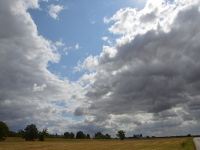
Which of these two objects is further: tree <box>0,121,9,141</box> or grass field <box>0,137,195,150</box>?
tree <box>0,121,9,141</box>

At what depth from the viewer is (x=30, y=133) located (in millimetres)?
134875

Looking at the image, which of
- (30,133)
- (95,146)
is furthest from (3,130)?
(95,146)

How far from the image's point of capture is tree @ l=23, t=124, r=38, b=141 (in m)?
134

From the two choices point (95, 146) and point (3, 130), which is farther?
point (3, 130)

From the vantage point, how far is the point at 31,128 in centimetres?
13600

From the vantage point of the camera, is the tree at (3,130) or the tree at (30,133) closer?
the tree at (3,130)

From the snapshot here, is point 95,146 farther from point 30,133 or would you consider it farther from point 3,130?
point 30,133

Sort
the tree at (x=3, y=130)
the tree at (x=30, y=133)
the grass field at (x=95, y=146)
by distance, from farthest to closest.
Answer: the tree at (x=30, y=133)
the tree at (x=3, y=130)
the grass field at (x=95, y=146)

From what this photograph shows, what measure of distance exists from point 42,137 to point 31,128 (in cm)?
1008

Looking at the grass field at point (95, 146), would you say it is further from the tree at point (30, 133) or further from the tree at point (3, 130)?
the tree at point (30, 133)

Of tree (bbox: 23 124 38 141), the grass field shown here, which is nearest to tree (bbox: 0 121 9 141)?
tree (bbox: 23 124 38 141)

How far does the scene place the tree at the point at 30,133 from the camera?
134250mm

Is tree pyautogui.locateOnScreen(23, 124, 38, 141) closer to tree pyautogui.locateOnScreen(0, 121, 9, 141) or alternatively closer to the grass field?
tree pyautogui.locateOnScreen(0, 121, 9, 141)

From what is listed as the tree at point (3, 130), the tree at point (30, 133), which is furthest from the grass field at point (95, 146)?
the tree at point (30, 133)
